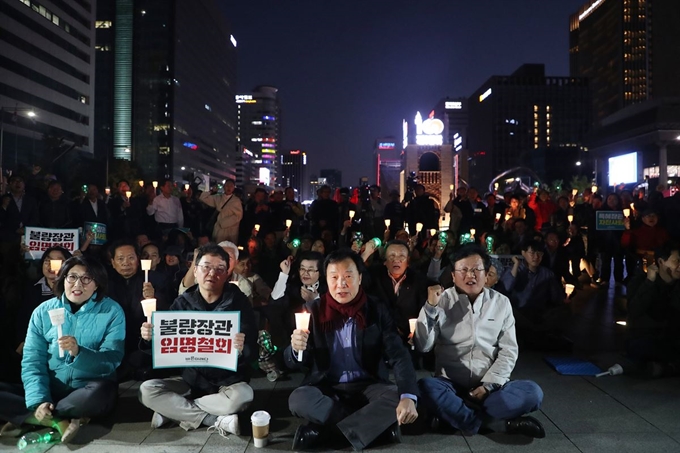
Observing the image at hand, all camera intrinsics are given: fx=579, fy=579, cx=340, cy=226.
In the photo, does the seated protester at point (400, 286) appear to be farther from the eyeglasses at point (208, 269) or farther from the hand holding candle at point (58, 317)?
the hand holding candle at point (58, 317)

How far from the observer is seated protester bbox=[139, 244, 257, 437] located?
4527 millimetres

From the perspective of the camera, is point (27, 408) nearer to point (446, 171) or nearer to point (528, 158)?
point (446, 171)

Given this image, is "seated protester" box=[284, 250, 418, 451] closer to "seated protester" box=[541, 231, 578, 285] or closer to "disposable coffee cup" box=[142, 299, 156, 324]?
"disposable coffee cup" box=[142, 299, 156, 324]

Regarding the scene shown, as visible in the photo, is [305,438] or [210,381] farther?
[210,381]

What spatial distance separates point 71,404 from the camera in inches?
172

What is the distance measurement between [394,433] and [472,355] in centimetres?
92

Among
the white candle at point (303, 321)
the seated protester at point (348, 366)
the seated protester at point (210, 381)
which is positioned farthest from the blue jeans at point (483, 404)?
the seated protester at point (210, 381)

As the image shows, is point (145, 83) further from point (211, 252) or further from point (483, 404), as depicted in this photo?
point (483, 404)

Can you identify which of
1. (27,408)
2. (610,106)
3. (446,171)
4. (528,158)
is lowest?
(27,408)

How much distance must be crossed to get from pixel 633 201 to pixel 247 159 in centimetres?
16584

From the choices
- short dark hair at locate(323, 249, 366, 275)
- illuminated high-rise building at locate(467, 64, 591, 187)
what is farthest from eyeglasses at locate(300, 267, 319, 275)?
illuminated high-rise building at locate(467, 64, 591, 187)

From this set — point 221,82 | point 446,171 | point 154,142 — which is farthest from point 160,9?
point 446,171

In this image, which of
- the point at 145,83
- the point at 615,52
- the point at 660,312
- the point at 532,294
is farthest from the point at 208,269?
the point at 615,52

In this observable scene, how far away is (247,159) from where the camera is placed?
17412cm
